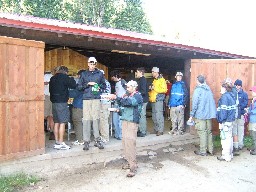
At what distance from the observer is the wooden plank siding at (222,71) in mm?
8391

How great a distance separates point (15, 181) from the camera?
5.21 meters

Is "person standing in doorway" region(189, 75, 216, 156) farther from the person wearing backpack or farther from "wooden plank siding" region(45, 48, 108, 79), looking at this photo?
"wooden plank siding" region(45, 48, 108, 79)

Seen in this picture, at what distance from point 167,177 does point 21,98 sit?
3227mm

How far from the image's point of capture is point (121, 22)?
24.2 m

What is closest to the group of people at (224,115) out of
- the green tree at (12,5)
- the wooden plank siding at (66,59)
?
the wooden plank siding at (66,59)

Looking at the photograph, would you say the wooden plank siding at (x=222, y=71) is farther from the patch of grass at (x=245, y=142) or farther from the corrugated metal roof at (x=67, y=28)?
the corrugated metal roof at (x=67, y=28)

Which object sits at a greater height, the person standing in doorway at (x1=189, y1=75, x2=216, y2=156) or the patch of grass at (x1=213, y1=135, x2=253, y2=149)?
the person standing in doorway at (x1=189, y1=75, x2=216, y2=156)

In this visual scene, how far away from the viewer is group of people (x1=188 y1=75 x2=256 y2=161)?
687 centimetres

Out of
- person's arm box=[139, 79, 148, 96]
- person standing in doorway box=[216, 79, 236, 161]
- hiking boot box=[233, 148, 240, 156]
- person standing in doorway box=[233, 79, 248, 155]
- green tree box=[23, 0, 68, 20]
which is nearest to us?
person standing in doorway box=[216, 79, 236, 161]

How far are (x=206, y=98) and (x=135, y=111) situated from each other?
2.31m

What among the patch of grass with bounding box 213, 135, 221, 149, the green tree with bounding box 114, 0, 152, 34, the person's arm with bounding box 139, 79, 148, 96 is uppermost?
the green tree with bounding box 114, 0, 152, 34

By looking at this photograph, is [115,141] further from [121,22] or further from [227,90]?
[121,22]

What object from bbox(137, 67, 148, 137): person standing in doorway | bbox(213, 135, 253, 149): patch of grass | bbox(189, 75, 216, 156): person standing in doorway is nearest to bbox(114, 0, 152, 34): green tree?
bbox(137, 67, 148, 137): person standing in doorway

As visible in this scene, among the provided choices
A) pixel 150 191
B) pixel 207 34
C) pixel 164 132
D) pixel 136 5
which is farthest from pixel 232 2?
pixel 150 191
